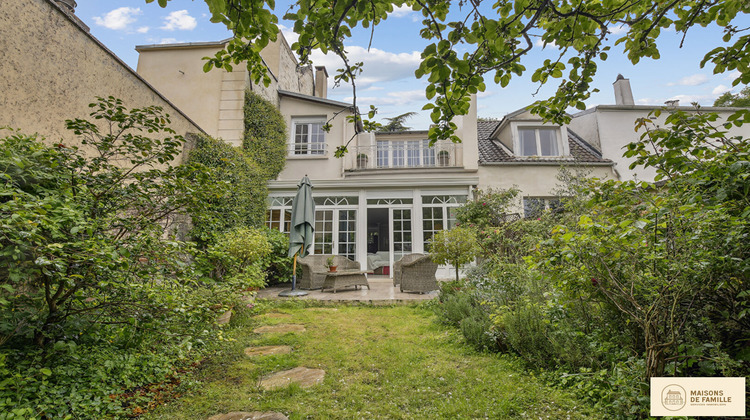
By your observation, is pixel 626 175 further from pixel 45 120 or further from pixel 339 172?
pixel 45 120

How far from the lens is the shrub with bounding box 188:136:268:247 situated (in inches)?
273

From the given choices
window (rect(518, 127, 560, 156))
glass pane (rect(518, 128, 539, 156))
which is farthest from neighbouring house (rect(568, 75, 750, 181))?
glass pane (rect(518, 128, 539, 156))

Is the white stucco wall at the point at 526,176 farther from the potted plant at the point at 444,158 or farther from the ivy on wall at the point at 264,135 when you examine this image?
the ivy on wall at the point at 264,135

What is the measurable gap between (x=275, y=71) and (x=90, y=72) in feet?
26.6

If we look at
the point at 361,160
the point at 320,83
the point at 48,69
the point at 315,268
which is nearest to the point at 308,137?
the point at 361,160

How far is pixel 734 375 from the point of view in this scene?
1.88 metres

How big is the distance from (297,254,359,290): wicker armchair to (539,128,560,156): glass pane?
8223 millimetres

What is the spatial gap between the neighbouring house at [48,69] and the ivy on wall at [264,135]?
181 inches

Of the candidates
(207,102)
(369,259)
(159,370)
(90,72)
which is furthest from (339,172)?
(159,370)

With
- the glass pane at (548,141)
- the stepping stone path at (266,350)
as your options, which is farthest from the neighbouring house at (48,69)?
the glass pane at (548,141)

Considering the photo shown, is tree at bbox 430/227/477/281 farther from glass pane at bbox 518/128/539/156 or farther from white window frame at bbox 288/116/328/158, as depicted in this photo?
glass pane at bbox 518/128/539/156

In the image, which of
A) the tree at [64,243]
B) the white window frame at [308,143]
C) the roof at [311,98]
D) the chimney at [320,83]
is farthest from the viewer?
the chimney at [320,83]

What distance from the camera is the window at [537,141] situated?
12.0 m

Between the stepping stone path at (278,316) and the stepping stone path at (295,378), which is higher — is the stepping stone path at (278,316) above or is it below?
above
